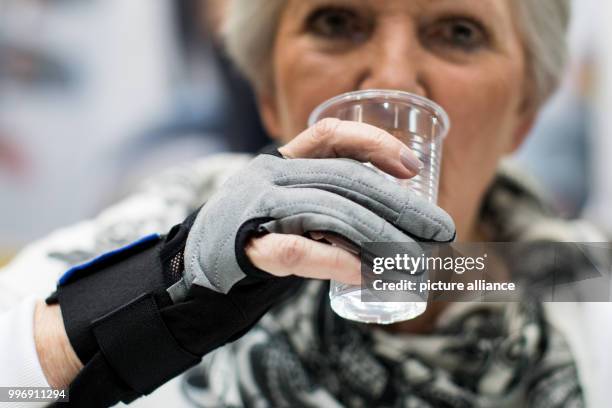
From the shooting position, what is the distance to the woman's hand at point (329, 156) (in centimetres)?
72

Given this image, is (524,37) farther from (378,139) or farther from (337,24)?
(378,139)

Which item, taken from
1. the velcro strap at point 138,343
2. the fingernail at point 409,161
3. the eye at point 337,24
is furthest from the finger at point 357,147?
the eye at point 337,24

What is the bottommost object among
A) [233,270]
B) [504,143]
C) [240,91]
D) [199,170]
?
[240,91]

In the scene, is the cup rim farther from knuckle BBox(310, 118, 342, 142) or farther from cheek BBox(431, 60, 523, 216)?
cheek BBox(431, 60, 523, 216)

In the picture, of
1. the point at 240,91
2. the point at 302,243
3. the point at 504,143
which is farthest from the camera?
the point at 240,91

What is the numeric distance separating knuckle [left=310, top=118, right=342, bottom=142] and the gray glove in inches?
1.3

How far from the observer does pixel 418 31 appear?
1.20 metres

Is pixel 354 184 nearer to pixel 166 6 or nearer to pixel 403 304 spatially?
pixel 403 304

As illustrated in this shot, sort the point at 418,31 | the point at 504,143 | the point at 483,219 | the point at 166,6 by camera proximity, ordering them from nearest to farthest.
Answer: the point at 418,31 < the point at 504,143 < the point at 483,219 < the point at 166,6

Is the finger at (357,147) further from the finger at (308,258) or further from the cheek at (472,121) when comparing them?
the cheek at (472,121)

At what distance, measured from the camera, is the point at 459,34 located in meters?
1.23

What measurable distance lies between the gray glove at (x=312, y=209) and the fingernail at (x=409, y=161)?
0.13ft

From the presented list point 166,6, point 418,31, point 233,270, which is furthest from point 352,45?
point 166,6

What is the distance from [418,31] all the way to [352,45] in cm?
11
